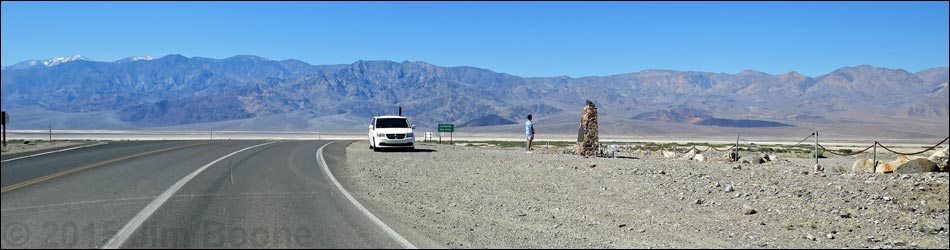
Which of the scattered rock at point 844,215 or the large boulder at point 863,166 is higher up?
the large boulder at point 863,166

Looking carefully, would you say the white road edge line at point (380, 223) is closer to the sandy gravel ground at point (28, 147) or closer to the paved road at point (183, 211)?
the paved road at point (183, 211)

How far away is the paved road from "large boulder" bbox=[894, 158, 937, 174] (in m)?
15.4

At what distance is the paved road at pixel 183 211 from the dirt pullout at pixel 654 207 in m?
1.03

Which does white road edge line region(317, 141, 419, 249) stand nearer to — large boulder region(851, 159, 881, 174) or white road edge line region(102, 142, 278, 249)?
white road edge line region(102, 142, 278, 249)

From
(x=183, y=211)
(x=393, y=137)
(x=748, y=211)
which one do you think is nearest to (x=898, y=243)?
(x=748, y=211)

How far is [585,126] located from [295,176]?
13980mm

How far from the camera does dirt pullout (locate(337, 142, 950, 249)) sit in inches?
405

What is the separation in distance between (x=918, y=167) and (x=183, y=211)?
60.6ft

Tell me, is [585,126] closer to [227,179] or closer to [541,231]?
[227,179]

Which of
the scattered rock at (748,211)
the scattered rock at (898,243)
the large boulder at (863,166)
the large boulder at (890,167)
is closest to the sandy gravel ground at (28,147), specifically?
the scattered rock at (748,211)

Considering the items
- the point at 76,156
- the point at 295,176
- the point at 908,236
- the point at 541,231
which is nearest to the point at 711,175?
the point at 908,236

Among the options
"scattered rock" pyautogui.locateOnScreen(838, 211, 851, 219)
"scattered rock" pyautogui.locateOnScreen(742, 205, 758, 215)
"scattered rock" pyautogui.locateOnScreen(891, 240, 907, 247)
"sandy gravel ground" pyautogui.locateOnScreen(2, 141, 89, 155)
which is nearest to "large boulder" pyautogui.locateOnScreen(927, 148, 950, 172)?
"scattered rock" pyautogui.locateOnScreen(838, 211, 851, 219)

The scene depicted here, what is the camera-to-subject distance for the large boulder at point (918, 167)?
18.4 meters

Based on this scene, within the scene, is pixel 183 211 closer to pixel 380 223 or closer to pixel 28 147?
pixel 380 223
